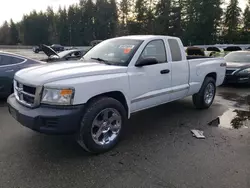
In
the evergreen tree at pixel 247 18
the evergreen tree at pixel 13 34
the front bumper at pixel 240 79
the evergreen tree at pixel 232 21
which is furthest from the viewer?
the evergreen tree at pixel 13 34

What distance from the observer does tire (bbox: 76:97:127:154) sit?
3.47 m

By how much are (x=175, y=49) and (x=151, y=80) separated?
1.19 m

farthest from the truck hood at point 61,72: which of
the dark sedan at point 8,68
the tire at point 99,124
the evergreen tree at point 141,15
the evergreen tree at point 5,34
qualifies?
the evergreen tree at point 5,34

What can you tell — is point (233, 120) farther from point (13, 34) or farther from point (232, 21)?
point (13, 34)

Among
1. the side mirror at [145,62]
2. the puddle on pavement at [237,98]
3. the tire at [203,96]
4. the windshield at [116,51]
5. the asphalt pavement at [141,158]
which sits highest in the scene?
the windshield at [116,51]

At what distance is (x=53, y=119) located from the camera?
3.22m

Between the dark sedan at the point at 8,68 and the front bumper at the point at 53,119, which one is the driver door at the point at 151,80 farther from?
the dark sedan at the point at 8,68

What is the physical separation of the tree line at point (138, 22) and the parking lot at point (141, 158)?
161ft

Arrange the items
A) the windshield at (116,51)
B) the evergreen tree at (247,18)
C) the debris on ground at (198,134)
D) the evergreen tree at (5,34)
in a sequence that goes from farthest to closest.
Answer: the evergreen tree at (5,34) < the evergreen tree at (247,18) < the debris on ground at (198,134) < the windshield at (116,51)

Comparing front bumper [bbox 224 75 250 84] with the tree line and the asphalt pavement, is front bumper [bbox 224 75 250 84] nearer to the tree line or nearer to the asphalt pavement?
the asphalt pavement

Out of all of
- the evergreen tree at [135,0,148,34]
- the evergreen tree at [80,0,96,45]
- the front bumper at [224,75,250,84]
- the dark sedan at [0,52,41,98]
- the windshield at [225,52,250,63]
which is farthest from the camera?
the evergreen tree at [80,0,96,45]

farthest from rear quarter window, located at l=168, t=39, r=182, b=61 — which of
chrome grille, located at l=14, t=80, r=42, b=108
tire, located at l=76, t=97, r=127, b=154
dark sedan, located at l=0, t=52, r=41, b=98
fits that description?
dark sedan, located at l=0, t=52, r=41, b=98

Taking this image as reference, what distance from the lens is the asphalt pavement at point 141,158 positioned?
3.03 meters

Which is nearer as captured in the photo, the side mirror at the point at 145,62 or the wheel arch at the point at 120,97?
the wheel arch at the point at 120,97
